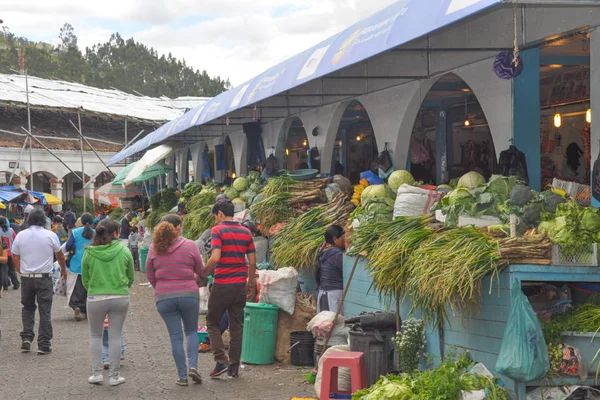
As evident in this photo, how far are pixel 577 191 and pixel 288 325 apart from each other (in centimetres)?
380

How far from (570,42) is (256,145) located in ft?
32.4

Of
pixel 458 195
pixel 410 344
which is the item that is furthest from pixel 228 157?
pixel 410 344

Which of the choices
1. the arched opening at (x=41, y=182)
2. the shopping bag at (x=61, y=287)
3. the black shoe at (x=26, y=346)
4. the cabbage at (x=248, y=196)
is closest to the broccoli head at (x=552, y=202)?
the black shoe at (x=26, y=346)

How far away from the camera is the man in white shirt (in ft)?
33.7

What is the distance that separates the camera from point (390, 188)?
10273 millimetres

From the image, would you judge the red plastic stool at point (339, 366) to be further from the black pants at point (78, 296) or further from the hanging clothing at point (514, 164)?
the black pants at point (78, 296)

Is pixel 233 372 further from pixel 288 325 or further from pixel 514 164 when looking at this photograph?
pixel 514 164

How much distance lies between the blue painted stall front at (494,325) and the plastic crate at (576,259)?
34 mm

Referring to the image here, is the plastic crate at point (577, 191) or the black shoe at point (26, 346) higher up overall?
the plastic crate at point (577, 191)

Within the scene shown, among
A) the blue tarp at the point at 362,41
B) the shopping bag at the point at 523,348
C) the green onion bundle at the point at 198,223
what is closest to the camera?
the shopping bag at the point at 523,348

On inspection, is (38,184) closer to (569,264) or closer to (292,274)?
(292,274)

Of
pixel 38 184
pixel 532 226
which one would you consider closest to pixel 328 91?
pixel 532 226

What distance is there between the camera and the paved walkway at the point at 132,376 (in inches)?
317

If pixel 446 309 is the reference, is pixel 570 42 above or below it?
→ above
